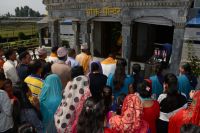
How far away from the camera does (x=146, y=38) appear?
49.6 ft

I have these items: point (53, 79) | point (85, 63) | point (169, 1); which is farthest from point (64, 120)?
point (169, 1)

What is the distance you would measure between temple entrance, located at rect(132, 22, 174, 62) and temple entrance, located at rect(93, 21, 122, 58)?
2022 mm

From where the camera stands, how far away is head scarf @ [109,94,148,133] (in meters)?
2.69

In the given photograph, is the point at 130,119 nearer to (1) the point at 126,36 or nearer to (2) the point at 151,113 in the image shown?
(2) the point at 151,113

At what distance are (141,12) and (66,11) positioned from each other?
4.84 m

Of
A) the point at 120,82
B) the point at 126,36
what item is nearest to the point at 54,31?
the point at 126,36

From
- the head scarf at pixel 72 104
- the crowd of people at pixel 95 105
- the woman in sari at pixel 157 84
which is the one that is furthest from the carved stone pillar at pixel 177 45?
the head scarf at pixel 72 104

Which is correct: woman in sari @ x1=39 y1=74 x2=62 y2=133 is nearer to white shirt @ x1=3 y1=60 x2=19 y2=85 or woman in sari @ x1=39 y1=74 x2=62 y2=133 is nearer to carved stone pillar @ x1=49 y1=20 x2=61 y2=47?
white shirt @ x1=3 y1=60 x2=19 y2=85

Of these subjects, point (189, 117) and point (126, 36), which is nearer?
point (189, 117)

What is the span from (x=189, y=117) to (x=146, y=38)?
1254 centimetres

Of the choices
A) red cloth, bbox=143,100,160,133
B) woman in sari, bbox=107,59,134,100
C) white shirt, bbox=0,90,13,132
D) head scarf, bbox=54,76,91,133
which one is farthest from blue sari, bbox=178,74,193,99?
white shirt, bbox=0,90,13,132

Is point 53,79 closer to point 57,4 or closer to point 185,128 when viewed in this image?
point 185,128

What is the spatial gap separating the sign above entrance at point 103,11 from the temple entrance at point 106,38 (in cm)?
501

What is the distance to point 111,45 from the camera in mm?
17594
